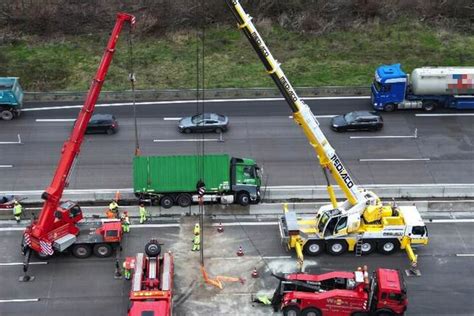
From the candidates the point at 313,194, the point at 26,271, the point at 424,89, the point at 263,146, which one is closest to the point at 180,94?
the point at 263,146

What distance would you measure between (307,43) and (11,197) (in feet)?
103

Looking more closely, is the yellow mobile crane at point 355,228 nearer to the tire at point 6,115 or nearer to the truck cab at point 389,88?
the truck cab at point 389,88

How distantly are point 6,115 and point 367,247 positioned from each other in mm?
28851

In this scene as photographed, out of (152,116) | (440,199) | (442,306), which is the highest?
(152,116)

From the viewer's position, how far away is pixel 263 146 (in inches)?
1957

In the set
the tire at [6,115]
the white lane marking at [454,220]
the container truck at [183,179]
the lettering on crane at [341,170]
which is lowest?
the white lane marking at [454,220]

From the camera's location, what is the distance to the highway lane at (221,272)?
1406 inches

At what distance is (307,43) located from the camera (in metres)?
63.9

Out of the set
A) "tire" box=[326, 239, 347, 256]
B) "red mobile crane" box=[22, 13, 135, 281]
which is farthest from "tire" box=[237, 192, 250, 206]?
"red mobile crane" box=[22, 13, 135, 281]

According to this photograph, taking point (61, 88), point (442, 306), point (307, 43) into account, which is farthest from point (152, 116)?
point (442, 306)

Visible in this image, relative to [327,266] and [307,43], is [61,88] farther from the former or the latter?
[327,266]

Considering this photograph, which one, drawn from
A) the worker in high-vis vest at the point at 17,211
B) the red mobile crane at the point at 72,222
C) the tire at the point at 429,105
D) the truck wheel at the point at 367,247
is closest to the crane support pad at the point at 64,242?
the red mobile crane at the point at 72,222

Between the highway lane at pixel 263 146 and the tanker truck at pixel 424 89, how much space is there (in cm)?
107

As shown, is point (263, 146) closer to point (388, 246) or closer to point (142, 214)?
point (142, 214)
